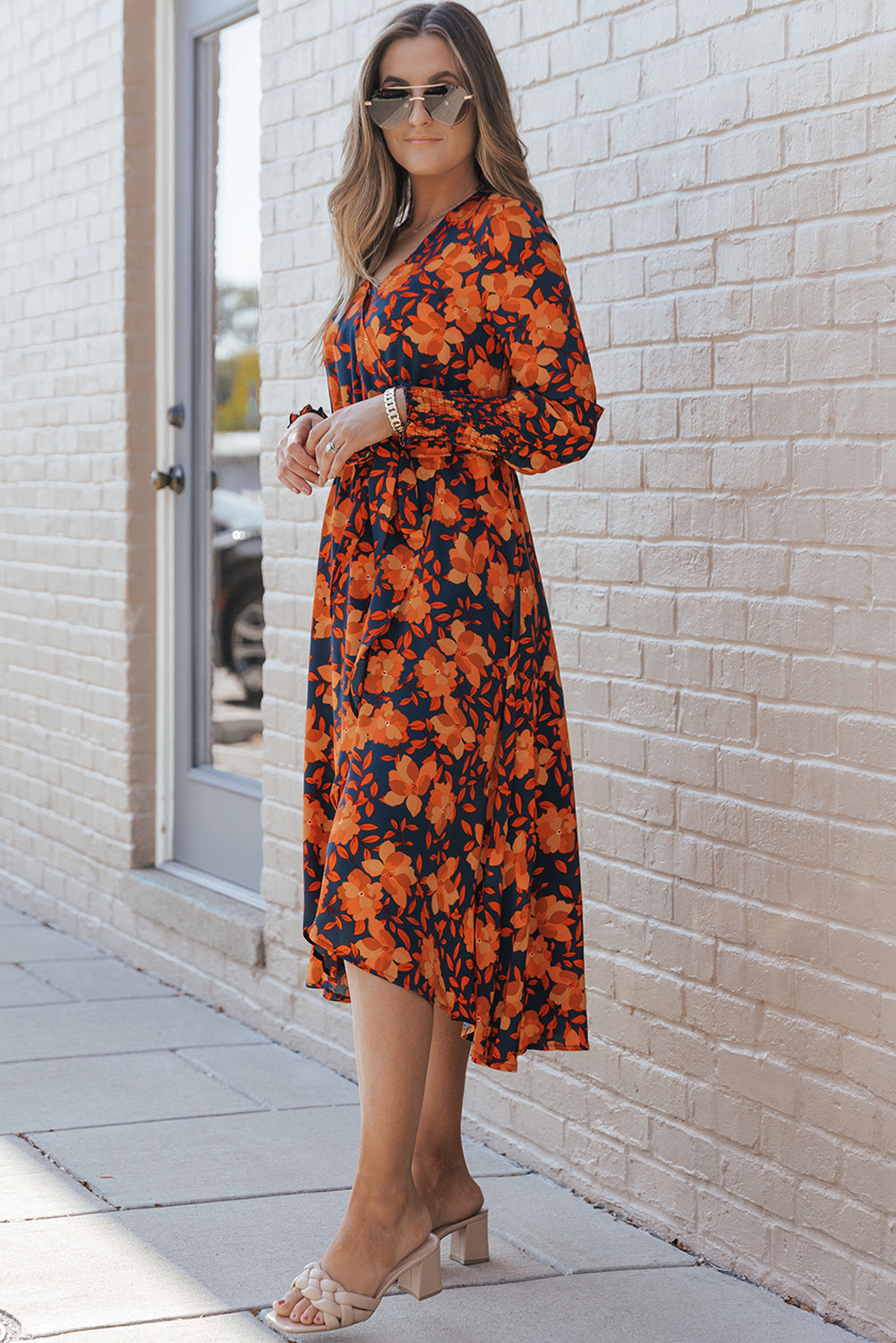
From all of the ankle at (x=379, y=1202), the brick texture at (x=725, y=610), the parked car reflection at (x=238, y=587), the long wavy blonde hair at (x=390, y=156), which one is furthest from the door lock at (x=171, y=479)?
the ankle at (x=379, y=1202)

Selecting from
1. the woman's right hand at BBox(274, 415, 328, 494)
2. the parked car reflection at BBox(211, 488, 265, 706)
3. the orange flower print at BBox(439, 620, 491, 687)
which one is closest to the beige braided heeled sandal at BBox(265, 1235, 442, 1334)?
the orange flower print at BBox(439, 620, 491, 687)

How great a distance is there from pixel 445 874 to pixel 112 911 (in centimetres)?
280

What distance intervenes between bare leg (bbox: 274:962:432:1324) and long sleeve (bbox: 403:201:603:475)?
0.79 meters

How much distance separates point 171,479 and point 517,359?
256 centimetres

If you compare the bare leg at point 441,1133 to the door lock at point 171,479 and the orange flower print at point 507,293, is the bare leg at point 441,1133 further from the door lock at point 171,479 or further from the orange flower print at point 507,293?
the door lock at point 171,479

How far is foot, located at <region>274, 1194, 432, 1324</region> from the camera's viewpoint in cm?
236

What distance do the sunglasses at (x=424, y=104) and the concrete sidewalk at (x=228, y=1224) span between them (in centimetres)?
179

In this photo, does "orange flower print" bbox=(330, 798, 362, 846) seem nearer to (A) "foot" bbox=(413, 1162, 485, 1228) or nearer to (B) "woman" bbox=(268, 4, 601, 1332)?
(B) "woman" bbox=(268, 4, 601, 1332)

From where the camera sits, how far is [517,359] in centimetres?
236

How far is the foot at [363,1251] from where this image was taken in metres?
2.36

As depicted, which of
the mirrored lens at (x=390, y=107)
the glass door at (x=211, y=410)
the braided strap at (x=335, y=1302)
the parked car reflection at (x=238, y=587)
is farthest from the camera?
the parked car reflection at (x=238, y=587)

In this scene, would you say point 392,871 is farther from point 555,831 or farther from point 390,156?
point 390,156

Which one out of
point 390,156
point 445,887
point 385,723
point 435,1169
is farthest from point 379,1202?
point 390,156

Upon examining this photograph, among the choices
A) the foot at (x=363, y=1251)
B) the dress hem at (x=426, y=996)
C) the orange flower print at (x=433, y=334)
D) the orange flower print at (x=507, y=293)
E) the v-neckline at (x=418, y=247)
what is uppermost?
the v-neckline at (x=418, y=247)
